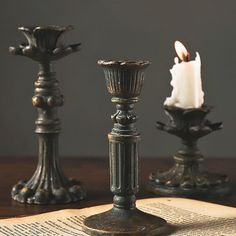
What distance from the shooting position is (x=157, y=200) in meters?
0.97

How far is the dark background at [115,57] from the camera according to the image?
181 cm

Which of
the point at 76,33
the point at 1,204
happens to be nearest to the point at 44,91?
the point at 1,204

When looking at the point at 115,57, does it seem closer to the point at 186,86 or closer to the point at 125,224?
the point at 186,86

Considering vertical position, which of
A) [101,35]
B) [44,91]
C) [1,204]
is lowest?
[1,204]

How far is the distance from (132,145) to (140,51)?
41.5 inches

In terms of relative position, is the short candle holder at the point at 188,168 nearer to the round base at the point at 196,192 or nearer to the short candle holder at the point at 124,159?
the round base at the point at 196,192

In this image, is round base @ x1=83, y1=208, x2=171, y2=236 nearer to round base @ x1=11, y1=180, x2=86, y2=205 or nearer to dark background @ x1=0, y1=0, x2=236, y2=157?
round base @ x1=11, y1=180, x2=86, y2=205

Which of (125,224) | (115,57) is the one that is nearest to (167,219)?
(125,224)

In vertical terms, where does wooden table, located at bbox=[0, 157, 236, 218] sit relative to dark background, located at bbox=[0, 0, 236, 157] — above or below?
below

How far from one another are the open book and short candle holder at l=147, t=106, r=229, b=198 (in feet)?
0.15

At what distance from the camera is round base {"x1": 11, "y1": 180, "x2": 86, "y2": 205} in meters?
0.97

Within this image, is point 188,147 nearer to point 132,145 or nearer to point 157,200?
point 157,200

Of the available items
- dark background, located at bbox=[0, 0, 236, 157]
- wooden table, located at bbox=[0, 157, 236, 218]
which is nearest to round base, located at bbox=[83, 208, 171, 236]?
wooden table, located at bbox=[0, 157, 236, 218]

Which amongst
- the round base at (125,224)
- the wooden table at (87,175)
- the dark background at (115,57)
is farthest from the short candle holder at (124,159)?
the dark background at (115,57)
